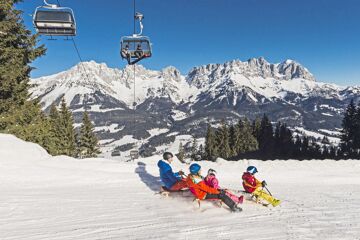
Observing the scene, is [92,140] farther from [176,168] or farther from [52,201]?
[52,201]

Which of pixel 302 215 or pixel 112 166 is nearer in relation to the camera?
pixel 302 215

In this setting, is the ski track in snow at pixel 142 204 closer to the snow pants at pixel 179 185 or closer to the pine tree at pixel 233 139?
the snow pants at pixel 179 185

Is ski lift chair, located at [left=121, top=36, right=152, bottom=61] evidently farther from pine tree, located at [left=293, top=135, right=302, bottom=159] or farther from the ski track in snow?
pine tree, located at [left=293, top=135, right=302, bottom=159]

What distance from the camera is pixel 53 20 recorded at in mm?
15727

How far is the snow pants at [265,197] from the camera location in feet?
35.0

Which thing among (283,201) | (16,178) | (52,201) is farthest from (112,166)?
(283,201)

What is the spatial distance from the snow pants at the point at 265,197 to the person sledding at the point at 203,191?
1413 mm

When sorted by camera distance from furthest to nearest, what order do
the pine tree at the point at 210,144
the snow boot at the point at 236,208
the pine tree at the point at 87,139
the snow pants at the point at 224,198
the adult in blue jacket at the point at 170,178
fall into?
1. the pine tree at the point at 210,144
2. the pine tree at the point at 87,139
3. the adult in blue jacket at the point at 170,178
4. the snow pants at the point at 224,198
5. the snow boot at the point at 236,208

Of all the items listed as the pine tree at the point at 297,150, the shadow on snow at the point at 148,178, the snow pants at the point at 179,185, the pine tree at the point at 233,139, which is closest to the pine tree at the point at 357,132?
the pine tree at the point at 297,150

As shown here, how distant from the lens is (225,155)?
71.8 meters

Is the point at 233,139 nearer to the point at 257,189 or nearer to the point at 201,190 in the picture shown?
the point at 257,189

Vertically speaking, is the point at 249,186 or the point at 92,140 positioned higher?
the point at 92,140

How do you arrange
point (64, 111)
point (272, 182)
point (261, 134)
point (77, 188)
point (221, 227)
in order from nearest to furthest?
point (221, 227) → point (77, 188) → point (272, 182) → point (64, 111) → point (261, 134)

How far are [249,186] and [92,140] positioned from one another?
48.1m
